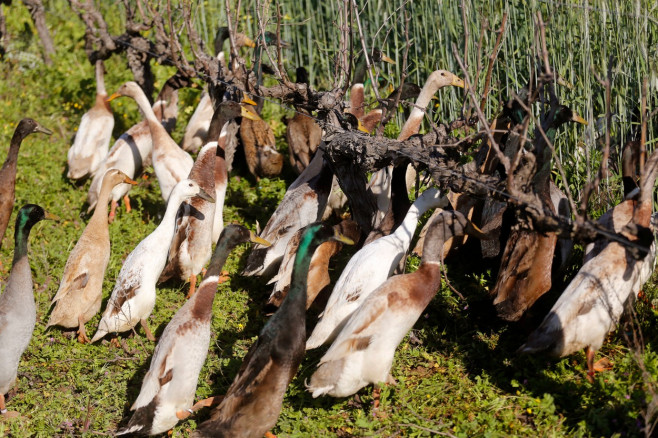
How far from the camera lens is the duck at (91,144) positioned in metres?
8.62

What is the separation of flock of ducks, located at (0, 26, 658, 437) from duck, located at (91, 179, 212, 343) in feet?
0.04

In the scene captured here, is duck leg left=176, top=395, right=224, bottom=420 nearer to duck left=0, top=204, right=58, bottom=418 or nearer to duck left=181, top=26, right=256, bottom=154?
duck left=0, top=204, right=58, bottom=418

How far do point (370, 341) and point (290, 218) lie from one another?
2.28m

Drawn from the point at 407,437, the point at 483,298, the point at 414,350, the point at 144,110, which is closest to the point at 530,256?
the point at 483,298

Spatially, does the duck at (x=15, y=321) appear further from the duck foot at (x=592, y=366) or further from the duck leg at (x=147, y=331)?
the duck foot at (x=592, y=366)

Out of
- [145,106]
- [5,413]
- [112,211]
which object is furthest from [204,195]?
[5,413]

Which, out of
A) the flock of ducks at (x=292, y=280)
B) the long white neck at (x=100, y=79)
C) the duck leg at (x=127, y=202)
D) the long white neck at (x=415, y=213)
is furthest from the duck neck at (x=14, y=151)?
the long white neck at (x=415, y=213)

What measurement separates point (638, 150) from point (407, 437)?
117 inches

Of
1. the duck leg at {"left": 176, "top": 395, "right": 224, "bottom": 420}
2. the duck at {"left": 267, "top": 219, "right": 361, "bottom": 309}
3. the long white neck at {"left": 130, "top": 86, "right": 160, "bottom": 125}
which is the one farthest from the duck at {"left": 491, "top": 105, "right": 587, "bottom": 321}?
the long white neck at {"left": 130, "top": 86, "right": 160, "bottom": 125}

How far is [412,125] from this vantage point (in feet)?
24.5

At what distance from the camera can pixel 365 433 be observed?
4.89 metres

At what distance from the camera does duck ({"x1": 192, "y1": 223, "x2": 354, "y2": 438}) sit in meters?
4.69

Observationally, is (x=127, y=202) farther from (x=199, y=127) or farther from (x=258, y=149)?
(x=258, y=149)

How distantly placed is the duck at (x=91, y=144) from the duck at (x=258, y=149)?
1686 millimetres
